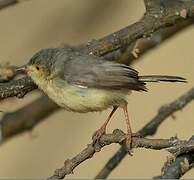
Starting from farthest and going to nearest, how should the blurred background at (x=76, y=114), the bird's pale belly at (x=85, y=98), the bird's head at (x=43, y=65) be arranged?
the blurred background at (x=76, y=114), the bird's head at (x=43, y=65), the bird's pale belly at (x=85, y=98)

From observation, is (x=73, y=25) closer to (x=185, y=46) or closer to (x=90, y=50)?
(x=90, y=50)

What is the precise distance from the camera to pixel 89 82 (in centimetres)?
320

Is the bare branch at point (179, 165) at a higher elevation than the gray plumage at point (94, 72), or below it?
below

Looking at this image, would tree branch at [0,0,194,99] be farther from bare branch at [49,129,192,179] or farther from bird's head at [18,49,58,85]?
bare branch at [49,129,192,179]

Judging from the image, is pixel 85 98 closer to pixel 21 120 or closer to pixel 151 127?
pixel 151 127

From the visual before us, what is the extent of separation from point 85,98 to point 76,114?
5.44ft

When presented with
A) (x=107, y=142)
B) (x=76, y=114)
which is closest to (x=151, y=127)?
(x=107, y=142)

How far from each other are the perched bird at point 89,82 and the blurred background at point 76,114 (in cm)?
84

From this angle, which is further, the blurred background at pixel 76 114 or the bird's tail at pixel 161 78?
the blurred background at pixel 76 114

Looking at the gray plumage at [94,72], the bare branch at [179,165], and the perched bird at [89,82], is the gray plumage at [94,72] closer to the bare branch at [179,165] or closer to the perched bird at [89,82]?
the perched bird at [89,82]

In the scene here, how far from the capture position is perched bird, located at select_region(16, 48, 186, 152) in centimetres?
314

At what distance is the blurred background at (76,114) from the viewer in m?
4.39

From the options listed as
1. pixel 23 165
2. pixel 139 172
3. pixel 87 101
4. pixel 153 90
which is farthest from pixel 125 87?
pixel 153 90

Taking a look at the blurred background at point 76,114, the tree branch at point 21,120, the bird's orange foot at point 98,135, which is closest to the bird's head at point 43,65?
the bird's orange foot at point 98,135
